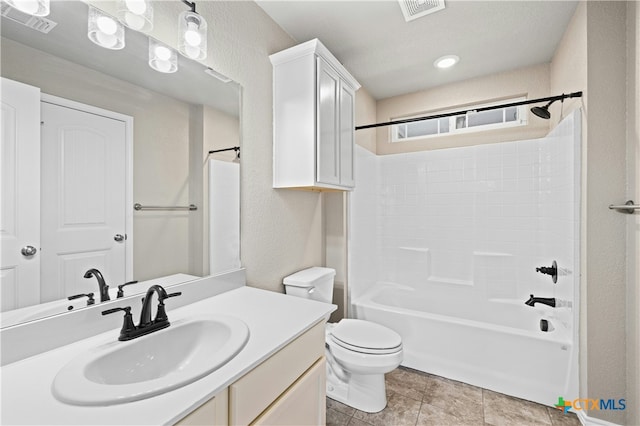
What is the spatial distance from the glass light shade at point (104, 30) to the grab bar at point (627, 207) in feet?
7.86

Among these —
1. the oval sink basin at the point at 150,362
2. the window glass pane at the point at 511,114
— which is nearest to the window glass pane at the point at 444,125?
the window glass pane at the point at 511,114

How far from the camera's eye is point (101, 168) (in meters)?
1.01

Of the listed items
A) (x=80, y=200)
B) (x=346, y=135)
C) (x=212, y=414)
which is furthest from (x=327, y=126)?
(x=212, y=414)

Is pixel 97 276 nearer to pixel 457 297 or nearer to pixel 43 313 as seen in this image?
pixel 43 313

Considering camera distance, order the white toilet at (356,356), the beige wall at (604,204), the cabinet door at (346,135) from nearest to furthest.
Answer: the beige wall at (604,204)
the white toilet at (356,356)
the cabinet door at (346,135)

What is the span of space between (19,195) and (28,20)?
54cm

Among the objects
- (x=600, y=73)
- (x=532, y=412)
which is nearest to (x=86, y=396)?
(x=532, y=412)

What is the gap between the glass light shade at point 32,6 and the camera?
850 millimetres

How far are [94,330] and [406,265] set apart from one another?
103 inches

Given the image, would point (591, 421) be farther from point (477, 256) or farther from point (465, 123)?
point (465, 123)

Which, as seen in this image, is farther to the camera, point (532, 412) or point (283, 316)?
point (532, 412)

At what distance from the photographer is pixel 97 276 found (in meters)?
1.00

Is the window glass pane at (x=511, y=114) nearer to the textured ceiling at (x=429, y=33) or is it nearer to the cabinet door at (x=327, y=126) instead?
the textured ceiling at (x=429, y=33)

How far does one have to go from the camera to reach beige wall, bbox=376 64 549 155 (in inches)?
99.2
